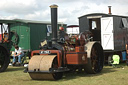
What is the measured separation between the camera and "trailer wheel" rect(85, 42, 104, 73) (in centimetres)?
793

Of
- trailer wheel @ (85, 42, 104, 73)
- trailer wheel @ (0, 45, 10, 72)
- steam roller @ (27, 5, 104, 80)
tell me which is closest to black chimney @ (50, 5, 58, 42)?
steam roller @ (27, 5, 104, 80)

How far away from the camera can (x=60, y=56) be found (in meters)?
7.24

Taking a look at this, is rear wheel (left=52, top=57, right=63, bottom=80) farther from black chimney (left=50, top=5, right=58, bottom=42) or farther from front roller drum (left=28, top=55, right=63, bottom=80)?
black chimney (left=50, top=5, right=58, bottom=42)

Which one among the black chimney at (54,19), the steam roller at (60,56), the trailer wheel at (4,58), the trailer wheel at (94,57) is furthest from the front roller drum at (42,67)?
the trailer wheel at (4,58)

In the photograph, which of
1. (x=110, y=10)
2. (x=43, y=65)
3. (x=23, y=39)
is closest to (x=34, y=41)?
(x=23, y=39)

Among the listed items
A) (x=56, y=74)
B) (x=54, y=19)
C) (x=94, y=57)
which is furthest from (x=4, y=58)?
(x=94, y=57)

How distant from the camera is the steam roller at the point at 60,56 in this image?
6895 millimetres

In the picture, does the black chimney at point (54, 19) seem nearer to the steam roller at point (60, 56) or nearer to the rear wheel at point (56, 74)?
the steam roller at point (60, 56)

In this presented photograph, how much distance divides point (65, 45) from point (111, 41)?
151 inches

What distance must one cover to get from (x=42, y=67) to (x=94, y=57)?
2.48 m

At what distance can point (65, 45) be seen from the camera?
25.4ft

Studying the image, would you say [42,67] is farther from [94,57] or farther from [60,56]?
[94,57]

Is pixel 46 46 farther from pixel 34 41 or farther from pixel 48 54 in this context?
pixel 34 41

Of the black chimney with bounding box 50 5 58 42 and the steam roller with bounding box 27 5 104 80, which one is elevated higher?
the black chimney with bounding box 50 5 58 42
